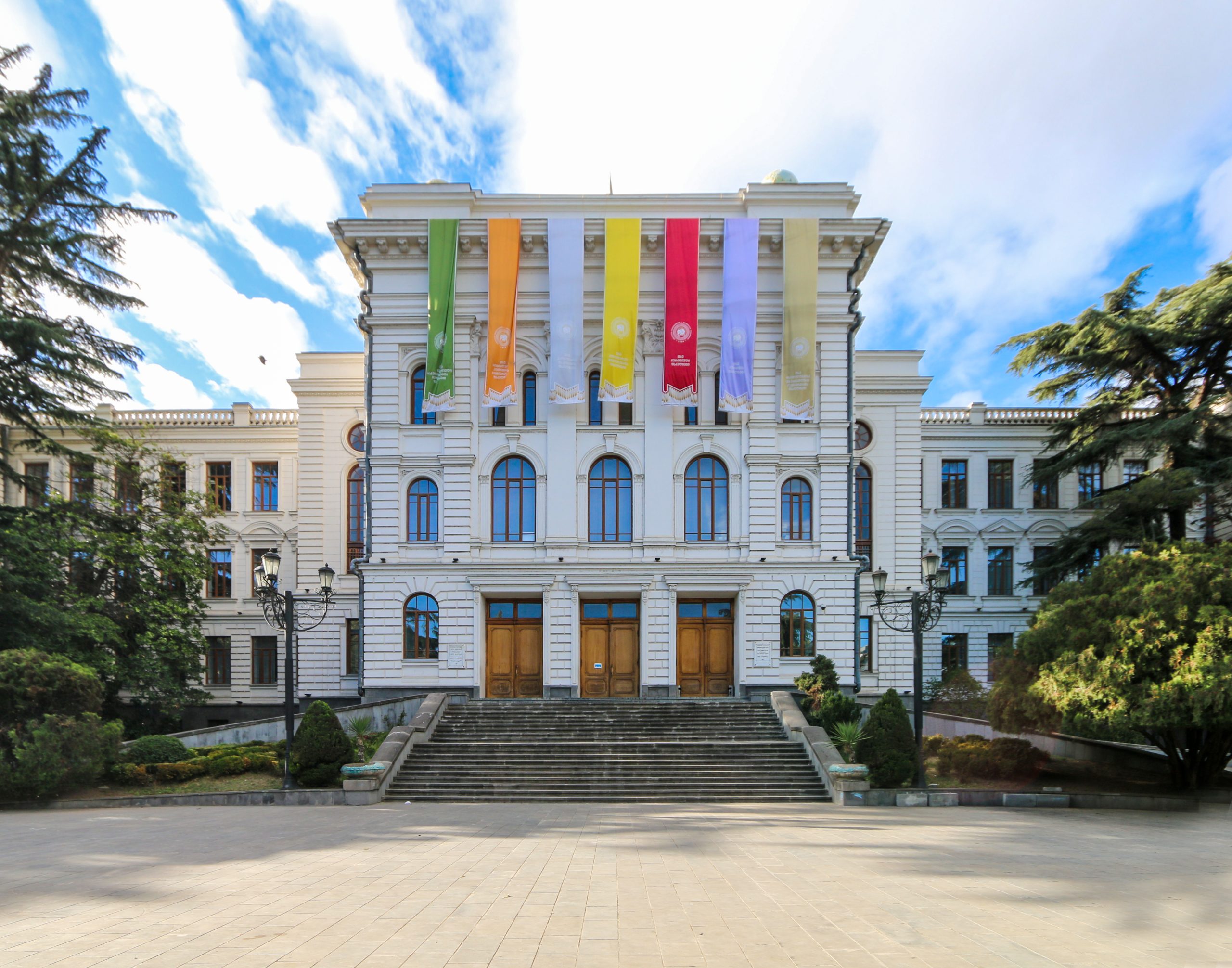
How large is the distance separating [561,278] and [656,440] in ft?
20.5

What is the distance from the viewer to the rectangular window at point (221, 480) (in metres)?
35.0

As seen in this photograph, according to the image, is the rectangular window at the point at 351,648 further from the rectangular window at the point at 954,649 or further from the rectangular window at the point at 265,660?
the rectangular window at the point at 954,649

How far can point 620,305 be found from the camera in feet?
84.5

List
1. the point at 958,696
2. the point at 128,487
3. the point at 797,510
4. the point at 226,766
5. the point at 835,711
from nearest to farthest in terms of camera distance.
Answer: the point at 226,766 < the point at 835,711 < the point at 797,510 < the point at 128,487 < the point at 958,696

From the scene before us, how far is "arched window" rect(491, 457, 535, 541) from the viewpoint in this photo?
2622 centimetres

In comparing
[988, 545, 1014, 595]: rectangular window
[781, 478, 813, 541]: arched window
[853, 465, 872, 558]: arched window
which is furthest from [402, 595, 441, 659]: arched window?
[988, 545, 1014, 595]: rectangular window

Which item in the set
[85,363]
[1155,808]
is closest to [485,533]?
[85,363]

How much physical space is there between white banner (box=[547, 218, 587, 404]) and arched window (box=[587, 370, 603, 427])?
0.79 m

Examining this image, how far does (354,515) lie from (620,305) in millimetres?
14313

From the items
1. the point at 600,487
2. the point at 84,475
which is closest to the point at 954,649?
the point at 600,487

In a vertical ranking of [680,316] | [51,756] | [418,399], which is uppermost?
[680,316]

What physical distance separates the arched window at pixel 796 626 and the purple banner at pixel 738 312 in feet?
21.4

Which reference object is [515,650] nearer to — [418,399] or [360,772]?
[418,399]

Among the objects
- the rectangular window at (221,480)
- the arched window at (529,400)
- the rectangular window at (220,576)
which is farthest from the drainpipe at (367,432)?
the rectangular window at (221,480)
